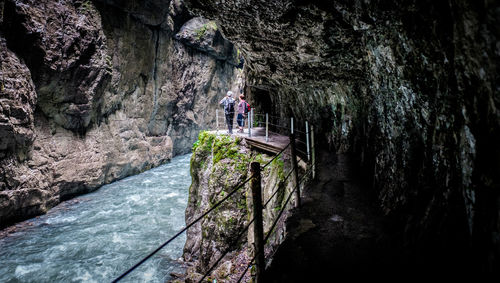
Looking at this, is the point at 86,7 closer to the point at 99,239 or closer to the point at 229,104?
the point at 229,104

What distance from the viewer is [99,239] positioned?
38.2ft

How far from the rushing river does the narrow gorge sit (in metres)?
1.42

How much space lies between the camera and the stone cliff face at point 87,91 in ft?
38.4

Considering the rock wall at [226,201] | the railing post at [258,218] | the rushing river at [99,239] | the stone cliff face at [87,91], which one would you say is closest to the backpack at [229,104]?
the rock wall at [226,201]

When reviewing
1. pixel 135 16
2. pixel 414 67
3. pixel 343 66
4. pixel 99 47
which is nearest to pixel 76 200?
pixel 99 47

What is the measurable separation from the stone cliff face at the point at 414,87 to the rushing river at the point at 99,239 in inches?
351

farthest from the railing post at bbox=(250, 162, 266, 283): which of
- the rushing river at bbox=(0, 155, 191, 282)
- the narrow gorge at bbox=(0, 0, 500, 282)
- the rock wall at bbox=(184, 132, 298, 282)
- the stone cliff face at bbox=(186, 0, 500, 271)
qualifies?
the rushing river at bbox=(0, 155, 191, 282)

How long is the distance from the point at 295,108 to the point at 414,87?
294 inches

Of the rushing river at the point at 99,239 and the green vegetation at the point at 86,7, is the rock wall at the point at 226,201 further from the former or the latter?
the green vegetation at the point at 86,7

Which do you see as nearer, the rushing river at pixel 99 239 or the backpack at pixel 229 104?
the rushing river at pixel 99 239

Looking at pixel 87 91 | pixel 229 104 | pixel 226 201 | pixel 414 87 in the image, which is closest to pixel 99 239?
pixel 226 201

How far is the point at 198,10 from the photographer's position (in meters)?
6.02

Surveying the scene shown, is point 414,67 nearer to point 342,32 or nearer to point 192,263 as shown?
point 342,32

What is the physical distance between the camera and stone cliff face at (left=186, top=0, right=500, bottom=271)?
2.12 meters
